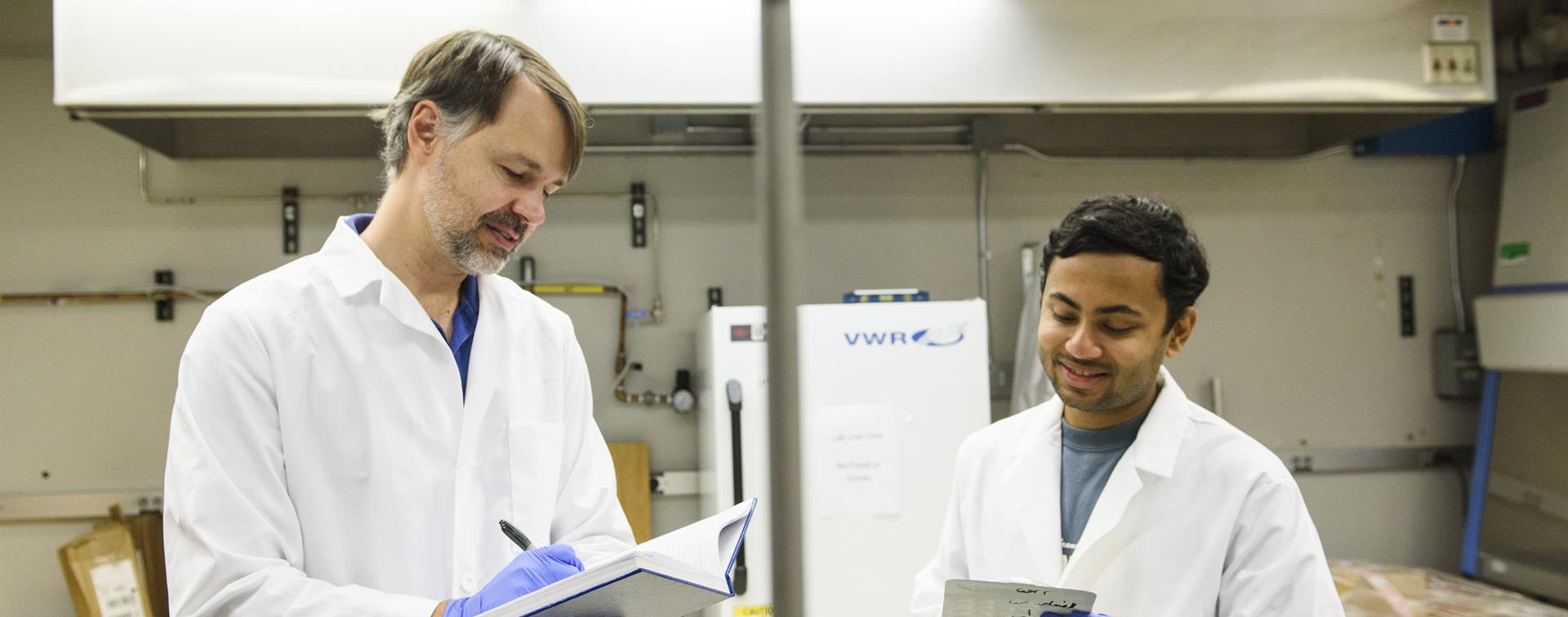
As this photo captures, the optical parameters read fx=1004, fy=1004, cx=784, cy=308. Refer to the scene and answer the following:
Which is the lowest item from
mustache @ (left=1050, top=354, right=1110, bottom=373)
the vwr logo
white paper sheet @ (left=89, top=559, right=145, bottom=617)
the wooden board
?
white paper sheet @ (left=89, top=559, right=145, bottom=617)

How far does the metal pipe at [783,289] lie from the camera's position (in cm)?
40

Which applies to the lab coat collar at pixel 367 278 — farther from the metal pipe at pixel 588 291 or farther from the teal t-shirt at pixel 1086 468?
the metal pipe at pixel 588 291

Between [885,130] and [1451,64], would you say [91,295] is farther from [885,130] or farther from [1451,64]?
[1451,64]

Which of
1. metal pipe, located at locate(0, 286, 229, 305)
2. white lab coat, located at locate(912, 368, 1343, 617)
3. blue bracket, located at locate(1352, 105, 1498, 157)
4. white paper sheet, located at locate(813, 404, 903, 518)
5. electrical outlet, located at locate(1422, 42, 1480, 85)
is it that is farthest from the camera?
blue bracket, located at locate(1352, 105, 1498, 157)

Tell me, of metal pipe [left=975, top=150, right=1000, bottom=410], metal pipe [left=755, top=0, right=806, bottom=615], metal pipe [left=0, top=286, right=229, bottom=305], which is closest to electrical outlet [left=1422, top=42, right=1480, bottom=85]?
metal pipe [left=975, top=150, right=1000, bottom=410]

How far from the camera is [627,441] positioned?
2775 millimetres

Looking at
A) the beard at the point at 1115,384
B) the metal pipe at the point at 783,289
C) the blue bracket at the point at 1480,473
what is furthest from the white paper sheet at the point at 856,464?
the metal pipe at the point at 783,289

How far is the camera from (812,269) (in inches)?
111

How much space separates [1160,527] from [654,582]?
0.63m

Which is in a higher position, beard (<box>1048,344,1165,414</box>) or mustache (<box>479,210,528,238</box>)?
mustache (<box>479,210,528,238</box>)

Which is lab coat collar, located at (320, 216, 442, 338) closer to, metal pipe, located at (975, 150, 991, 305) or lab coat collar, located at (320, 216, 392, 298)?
lab coat collar, located at (320, 216, 392, 298)

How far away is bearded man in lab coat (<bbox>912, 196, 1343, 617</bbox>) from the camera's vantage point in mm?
1101

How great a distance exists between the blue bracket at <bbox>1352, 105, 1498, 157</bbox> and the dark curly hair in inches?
86.5

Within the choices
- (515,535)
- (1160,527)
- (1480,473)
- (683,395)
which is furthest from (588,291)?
(1480,473)
